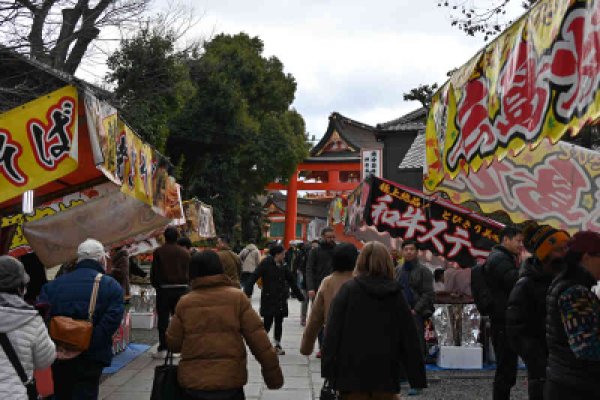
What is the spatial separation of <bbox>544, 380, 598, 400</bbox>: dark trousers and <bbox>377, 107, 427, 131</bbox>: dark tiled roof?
22.3 meters

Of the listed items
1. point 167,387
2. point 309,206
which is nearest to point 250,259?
point 167,387

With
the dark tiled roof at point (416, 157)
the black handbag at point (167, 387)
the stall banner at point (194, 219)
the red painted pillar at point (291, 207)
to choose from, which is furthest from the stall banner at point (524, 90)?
the red painted pillar at point (291, 207)

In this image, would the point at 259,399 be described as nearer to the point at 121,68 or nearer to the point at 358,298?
the point at 358,298

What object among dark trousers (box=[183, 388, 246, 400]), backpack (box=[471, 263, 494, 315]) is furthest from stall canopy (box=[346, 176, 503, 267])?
dark trousers (box=[183, 388, 246, 400])

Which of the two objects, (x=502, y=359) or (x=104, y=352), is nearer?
(x=104, y=352)

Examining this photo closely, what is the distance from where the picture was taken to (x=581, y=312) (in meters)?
3.73

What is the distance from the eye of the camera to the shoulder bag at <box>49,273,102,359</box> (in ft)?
17.0

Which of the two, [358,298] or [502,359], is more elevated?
[358,298]

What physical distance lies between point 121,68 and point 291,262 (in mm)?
8101

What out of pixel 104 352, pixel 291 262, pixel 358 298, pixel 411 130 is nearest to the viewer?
pixel 358 298

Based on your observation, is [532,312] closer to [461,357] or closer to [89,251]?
[89,251]

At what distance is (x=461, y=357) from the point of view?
31.7 ft

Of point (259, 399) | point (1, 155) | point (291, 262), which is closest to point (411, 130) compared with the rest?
point (291, 262)

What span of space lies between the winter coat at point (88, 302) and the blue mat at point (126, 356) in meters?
4.15
